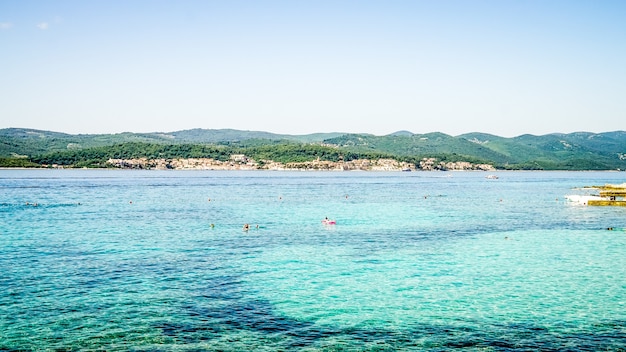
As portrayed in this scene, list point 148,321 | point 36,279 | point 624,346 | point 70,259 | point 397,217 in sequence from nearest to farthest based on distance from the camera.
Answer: point 624,346 < point 148,321 < point 36,279 < point 70,259 < point 397,217

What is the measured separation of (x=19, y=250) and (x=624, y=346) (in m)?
38.8

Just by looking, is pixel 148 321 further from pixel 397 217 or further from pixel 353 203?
pixel 353 203

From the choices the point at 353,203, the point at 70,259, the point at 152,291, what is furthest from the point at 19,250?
the point at 353,203

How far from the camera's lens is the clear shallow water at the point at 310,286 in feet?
67.4

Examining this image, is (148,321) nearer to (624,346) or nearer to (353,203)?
(624,346)

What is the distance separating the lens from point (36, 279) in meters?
29.5

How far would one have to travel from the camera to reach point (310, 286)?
95.1 ft

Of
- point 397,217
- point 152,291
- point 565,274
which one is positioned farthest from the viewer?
point 397,217

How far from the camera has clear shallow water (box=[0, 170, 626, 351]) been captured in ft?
67.4

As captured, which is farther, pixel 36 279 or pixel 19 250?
pixel 19 250

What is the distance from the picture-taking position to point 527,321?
22.8 m

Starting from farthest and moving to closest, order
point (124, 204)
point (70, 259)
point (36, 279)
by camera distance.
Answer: point (124, 204) → point (70, 259) → point (36, 279)

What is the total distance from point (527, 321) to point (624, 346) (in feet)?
12.9

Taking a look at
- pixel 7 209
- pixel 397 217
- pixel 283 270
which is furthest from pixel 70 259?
pixel 7 209
